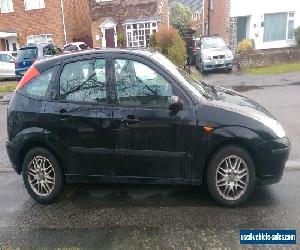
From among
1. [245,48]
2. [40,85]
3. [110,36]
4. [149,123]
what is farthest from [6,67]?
[149,123]

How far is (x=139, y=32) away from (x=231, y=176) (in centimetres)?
2762

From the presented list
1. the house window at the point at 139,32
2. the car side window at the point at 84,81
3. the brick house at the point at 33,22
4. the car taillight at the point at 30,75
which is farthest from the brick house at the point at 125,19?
the car side window at the point at 84,81

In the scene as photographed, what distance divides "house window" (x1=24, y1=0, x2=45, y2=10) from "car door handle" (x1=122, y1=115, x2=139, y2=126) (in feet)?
95.9

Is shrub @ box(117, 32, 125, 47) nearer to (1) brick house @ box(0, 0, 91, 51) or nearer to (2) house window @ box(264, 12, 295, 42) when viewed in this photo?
(1) brick house @ box(0, 0, 91, 51)

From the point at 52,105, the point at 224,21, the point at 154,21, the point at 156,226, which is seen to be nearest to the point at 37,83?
the point at 52,105

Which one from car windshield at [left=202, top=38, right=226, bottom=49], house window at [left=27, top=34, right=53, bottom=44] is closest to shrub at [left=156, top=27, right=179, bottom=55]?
car windshield at [left=202, top=38, right=226, bottom=49]

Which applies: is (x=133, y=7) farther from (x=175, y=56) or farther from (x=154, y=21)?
(x=175, y=56)

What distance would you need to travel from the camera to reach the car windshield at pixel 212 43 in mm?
20531

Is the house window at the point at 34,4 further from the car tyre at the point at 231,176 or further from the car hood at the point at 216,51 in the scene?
the car tyre at the point at 231,176

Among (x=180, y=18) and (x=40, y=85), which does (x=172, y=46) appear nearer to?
(x=40, y=85)

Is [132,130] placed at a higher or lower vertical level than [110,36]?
lower

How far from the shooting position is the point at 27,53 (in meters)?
20.2

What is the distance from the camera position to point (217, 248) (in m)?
3.84

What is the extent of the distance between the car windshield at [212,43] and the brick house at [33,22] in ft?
48.7
